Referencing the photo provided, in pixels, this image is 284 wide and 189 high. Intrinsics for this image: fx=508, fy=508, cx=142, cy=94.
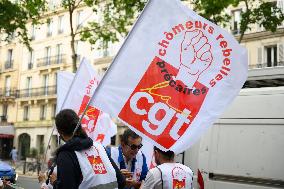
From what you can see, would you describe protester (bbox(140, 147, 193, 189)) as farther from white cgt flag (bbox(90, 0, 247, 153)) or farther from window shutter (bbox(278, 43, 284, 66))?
window shutter (bbox(278, 43, 284, 66))

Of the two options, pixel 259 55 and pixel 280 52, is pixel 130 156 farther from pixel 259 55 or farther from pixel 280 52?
pixel 259 55

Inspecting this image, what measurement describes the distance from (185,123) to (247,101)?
3054 millimetres

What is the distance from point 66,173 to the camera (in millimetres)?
3742

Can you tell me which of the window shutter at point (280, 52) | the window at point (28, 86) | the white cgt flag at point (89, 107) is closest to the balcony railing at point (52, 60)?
the window at point (28, 86)

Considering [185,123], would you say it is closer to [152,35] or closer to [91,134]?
[152,35]

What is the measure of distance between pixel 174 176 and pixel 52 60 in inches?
1875

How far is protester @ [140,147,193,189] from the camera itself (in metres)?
4.44

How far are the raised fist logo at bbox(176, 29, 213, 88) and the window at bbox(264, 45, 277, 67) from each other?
94.9 ft

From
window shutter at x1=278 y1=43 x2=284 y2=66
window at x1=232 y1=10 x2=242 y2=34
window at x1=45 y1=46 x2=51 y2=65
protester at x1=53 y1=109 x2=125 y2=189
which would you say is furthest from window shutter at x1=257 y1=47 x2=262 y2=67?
protester at x1=53 y1=109 x2=125 y2=189

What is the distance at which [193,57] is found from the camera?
474cm

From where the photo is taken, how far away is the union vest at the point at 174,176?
445 cm

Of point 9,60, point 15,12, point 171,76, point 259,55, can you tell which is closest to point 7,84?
point 9,60

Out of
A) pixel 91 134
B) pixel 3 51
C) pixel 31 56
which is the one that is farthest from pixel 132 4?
pixel 3 51

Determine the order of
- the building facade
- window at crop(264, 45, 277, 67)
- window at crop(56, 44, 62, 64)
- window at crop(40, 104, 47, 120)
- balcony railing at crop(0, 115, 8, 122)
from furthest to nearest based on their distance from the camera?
balcony railing at crop(0, 115, 8, 122) < window at crop(40, 104, 47, 120) < window at crop(56, 44, 62, 64) < the building facade < window at crop(264, 45, 277, 67)
